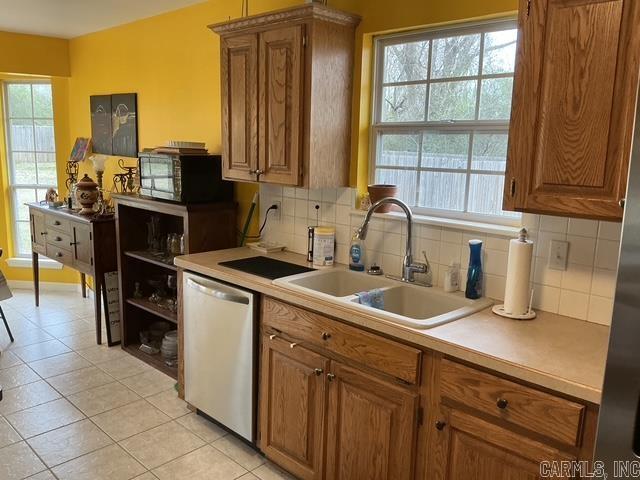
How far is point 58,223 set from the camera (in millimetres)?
4293

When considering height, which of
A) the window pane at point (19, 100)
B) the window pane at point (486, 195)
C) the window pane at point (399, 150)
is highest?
the window pane at point (19, 100)

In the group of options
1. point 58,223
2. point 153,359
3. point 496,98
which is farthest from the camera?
point 58,223

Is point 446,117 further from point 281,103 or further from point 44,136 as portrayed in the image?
point 44,136

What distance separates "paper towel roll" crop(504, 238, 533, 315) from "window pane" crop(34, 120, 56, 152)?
15.7 feet

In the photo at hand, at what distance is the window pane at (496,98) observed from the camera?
7.35ft

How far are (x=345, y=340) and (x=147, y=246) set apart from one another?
2.25 meters

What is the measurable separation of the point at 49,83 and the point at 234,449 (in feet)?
13.8

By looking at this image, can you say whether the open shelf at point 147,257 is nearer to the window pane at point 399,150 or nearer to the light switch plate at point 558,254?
the window pane at point 399,150

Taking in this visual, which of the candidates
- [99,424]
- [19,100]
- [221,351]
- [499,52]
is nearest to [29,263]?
[19,100]

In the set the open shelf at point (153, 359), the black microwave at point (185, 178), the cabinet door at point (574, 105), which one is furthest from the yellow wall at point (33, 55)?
the cabinet door at point (574, 105)

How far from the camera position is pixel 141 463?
2.52 metres

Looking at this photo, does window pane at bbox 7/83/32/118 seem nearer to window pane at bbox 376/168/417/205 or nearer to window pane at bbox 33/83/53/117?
window pane at bbox 33/83/53/117

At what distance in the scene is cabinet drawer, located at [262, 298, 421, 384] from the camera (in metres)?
1.84

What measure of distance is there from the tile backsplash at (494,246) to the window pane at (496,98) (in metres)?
0.50
